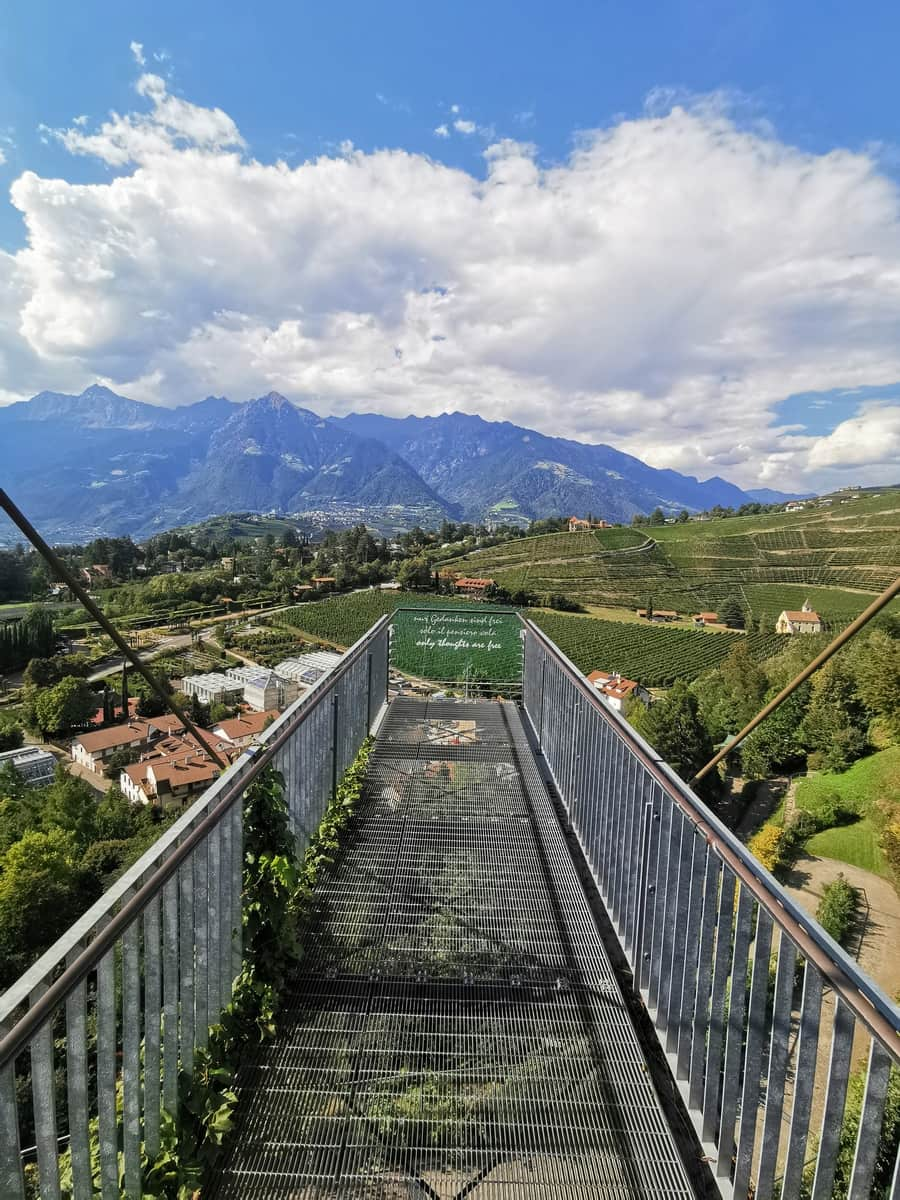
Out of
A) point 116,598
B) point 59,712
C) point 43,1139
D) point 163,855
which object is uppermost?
point 163,855

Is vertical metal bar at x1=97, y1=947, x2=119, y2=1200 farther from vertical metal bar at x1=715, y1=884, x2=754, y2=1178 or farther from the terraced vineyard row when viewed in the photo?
the terraced vineyard row

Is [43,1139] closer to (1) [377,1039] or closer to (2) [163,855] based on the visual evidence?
(2) [163,855]

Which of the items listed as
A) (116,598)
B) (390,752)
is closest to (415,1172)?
(390,752)

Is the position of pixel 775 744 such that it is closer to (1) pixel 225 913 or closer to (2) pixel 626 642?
(2) pixel 626 642

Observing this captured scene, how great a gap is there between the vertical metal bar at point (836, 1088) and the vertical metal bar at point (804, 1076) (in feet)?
0.14

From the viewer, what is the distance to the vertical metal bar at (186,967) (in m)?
1.74

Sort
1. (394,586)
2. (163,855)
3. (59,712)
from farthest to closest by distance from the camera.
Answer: (394,586)
(59,712)
(163,855)

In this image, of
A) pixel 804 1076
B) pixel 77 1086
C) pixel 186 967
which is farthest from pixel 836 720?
pixel 77 1086

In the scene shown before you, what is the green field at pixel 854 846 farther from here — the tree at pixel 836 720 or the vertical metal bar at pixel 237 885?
the vertical metal bar at pixel 237 885

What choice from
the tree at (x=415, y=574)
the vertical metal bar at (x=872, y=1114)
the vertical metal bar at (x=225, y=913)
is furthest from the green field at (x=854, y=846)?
the tree at (x=415, y=574)

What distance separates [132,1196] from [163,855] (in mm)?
769

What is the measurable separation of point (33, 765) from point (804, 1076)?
150 ft

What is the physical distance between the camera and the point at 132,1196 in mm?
1439

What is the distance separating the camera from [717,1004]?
1.72m
